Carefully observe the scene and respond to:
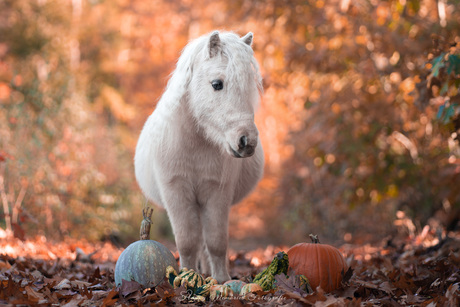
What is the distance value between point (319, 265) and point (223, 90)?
1.33 metres

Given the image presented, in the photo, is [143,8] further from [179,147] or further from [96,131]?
[179,147]

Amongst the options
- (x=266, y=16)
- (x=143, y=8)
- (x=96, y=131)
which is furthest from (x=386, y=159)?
(x=143, y=8)

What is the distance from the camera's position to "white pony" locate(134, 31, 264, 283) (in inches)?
120

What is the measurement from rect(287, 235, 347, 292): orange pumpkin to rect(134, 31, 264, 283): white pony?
0.66 m

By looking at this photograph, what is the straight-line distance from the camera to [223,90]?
120 inches

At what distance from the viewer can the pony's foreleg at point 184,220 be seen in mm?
3408

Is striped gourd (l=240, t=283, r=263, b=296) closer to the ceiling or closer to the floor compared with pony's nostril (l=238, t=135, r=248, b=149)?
closer to the floor

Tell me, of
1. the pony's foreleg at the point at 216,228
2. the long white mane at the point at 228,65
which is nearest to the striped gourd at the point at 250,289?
the pony's foreleg at the point at 216,228

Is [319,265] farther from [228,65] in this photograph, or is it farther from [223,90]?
[228,65]

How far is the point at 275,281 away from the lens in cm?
293

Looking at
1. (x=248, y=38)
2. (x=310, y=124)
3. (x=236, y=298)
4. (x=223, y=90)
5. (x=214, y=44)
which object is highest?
(x=310, y=124)

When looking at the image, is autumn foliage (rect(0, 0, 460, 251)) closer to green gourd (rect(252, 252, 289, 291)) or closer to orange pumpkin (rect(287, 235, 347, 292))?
orange pumpkin (rect(287, 235, 347, 292))

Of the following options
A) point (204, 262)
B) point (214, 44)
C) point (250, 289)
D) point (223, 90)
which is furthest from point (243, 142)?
point (204, 262)

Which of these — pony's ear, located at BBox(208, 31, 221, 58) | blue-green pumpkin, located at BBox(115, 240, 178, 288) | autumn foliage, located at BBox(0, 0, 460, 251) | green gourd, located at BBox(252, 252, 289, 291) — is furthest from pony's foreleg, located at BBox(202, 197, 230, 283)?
autumn foliage, located at BBox(0, 0, 460, 251)
